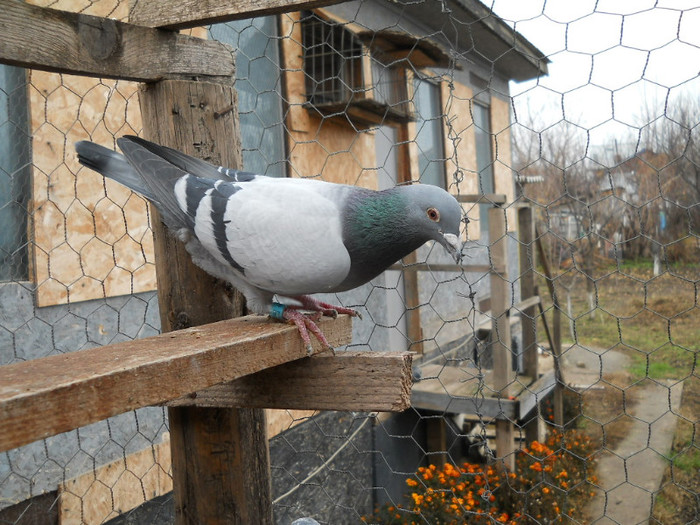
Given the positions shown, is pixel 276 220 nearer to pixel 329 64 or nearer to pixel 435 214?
pixel 435 214

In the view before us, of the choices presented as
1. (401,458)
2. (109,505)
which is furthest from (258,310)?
(401,458)

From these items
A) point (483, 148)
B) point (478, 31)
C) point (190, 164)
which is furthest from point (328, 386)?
point (483, 148)

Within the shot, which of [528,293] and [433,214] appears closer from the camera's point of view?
[433,214]

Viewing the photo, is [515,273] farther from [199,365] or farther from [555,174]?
[199,365]

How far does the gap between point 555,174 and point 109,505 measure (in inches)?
271

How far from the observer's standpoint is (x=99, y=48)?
102 cm

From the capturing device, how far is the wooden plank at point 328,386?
102 cm

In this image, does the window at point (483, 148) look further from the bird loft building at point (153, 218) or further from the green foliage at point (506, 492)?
the green foliage at point (506, 492)

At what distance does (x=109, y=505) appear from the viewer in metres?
2.26

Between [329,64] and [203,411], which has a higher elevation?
[329,64]

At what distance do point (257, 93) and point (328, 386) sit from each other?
2131mm

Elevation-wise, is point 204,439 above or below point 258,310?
below

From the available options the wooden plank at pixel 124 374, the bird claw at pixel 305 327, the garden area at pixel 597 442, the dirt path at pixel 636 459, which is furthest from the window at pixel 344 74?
the wooden plank at pixel 124 374

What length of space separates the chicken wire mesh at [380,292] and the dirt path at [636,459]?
0.02 metres
